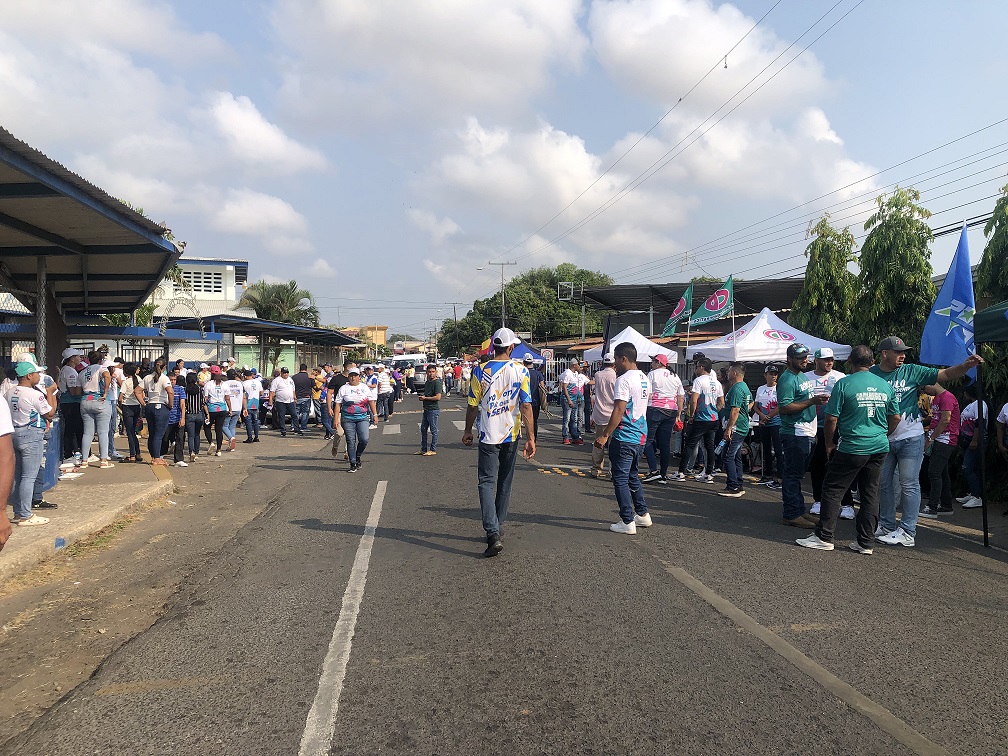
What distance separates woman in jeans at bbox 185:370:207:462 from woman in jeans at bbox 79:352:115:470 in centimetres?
155

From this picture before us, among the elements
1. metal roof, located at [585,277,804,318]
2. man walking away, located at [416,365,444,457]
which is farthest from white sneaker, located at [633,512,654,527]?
metal roof, located at [585,277,804,318]

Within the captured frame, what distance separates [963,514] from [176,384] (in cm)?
1253

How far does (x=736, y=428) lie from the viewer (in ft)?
33.0

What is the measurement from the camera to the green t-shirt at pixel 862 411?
6.38 meters

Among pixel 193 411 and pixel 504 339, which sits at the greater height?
pixel 504 339

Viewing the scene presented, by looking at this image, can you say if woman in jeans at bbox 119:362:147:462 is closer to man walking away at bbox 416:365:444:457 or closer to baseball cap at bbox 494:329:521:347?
man walking away at bbox 416:365:444:457

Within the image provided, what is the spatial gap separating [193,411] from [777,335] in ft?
37.1

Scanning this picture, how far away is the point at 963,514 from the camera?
8.73m

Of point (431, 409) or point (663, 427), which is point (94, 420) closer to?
point (431, 409)

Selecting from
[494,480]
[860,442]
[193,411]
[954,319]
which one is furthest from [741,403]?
[193,411]

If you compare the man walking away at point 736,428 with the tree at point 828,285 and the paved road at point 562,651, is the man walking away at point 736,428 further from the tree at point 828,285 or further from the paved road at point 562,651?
the tree at point 828,285

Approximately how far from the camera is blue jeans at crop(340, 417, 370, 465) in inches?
450

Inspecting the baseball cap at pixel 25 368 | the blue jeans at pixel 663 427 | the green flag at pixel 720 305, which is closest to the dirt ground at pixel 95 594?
the baseball cap at pixel 25 368

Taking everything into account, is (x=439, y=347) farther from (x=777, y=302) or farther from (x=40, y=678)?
(x=40, y=678)
